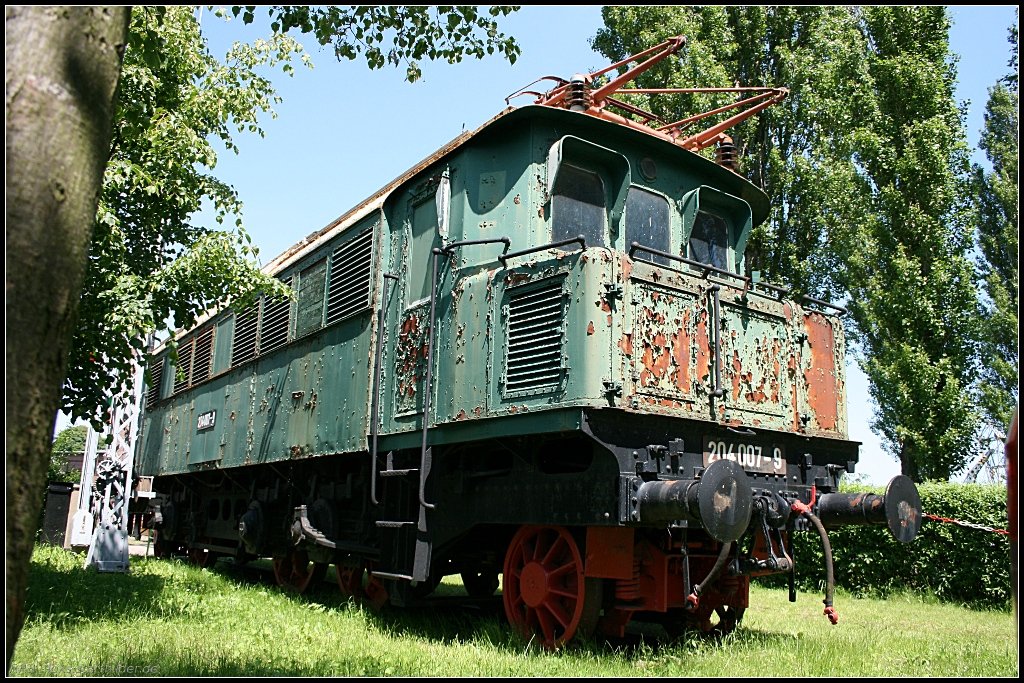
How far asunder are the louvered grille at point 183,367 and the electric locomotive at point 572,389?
572 cm

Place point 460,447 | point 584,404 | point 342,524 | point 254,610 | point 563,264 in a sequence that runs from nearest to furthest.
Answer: point 584,404 < point 563,264 < point 460,447 < point 254,610 < point 342,524

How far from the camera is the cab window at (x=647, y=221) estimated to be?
299 inches

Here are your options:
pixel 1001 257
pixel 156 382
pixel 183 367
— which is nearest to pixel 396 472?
pixel 183 367

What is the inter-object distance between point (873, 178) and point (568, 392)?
44.7 feet

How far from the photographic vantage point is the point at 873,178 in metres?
17.4

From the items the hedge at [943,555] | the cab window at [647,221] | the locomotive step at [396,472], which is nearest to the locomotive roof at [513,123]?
the cab window at [647,221]

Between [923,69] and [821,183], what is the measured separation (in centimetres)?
279

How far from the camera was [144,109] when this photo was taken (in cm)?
852

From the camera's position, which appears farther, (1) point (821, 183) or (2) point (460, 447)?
(1) point (821, 183)

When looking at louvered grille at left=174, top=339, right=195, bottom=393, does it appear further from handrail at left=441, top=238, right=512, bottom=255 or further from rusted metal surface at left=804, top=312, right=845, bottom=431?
rusted metal surface at left=804, top=312, right=845, bottom=431

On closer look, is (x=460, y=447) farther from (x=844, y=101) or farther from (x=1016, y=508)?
(x=844, y=101)

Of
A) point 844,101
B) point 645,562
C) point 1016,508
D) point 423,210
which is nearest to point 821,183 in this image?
point 844,101

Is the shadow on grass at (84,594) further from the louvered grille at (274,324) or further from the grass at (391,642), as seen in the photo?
the louvered grille at (274,324)

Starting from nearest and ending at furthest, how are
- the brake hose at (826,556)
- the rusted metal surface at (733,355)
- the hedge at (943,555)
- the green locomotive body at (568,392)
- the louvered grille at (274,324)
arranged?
the brake hose at (826,556) → the green locomotive body at (568,392) → the rusted metal surface at (733,355) → the louvered grille at (274,324) → the hedge at (943,555)
